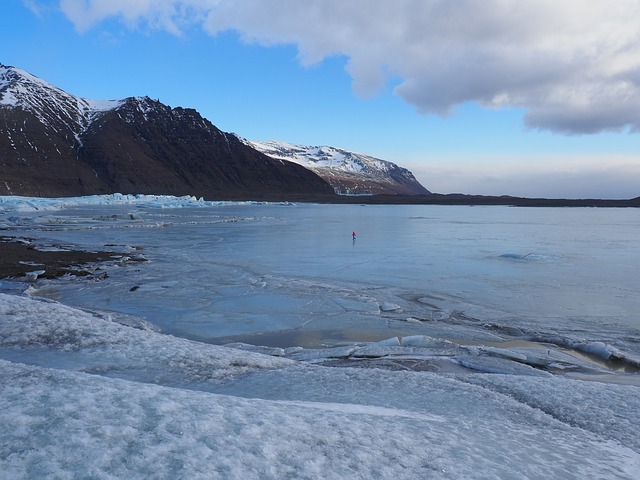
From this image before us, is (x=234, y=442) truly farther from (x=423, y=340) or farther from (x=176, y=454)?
(x=423, y=340)

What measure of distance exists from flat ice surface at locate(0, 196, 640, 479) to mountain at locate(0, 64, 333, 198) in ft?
297

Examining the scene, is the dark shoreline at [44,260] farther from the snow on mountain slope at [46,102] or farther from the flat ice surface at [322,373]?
the snow on mountain slope at [46,102]

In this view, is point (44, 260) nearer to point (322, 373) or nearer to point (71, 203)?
point (322, 373)

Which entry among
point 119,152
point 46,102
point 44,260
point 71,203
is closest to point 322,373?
point 44,260

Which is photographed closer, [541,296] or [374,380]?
[374,380]

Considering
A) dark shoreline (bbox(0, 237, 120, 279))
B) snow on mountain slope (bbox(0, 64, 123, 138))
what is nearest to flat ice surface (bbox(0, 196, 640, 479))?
dark shoreline (bbox(0, 237, 120, 279))

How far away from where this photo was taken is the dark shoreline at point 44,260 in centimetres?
1182

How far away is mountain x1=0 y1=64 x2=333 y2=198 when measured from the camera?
102 m

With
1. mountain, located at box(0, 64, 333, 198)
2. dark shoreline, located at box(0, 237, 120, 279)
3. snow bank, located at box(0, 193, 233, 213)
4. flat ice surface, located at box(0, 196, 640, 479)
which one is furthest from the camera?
mountain, located at box(0, 64, 333, 198)

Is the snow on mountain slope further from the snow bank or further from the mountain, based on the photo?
the snow bank

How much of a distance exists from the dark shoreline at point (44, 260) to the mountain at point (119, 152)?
80959 millimetres

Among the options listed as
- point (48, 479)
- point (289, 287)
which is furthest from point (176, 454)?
point (289, 287)

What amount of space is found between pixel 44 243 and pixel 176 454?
19044 mm

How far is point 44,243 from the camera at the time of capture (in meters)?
18.7
